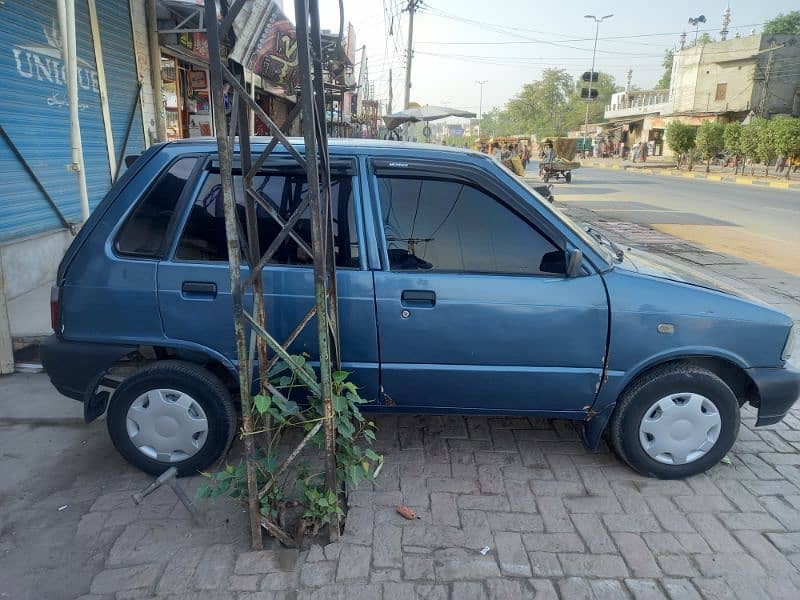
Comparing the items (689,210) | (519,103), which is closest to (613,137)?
(519,103)

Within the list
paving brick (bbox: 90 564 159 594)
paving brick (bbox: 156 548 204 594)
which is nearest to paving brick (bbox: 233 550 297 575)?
paving brick (bbox: 156 548 204 594)

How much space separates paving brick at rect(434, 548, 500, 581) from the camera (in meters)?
2.45

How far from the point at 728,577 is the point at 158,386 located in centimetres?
289

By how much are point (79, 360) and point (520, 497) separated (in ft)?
8.17

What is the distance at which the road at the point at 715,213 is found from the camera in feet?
32.9

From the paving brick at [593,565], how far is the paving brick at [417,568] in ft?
1.97

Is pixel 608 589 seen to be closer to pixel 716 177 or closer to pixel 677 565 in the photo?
pixel 677 565

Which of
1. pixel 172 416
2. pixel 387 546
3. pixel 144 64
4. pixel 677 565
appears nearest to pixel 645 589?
pixel 677 565

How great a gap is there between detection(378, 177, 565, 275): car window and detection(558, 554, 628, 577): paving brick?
1.39 meters

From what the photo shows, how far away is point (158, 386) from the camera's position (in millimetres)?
2984

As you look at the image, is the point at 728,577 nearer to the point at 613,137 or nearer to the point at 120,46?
the point at 120,46

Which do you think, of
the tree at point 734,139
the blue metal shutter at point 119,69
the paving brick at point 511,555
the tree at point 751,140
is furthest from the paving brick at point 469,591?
the tree at point 734,139

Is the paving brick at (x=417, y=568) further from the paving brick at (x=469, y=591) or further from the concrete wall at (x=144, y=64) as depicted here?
the concrete wall at (x=144, y=64)

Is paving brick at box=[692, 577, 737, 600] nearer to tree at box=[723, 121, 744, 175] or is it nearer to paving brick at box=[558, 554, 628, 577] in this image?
paving brick at box=[558, 554, 628, 577]
